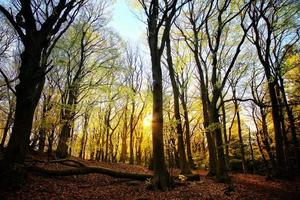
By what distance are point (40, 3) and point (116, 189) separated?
8386 mm

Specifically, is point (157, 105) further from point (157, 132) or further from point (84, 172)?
point (84, 172)

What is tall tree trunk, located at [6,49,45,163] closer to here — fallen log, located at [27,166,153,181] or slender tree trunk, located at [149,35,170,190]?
fallen log, located at [27,166,153,181]

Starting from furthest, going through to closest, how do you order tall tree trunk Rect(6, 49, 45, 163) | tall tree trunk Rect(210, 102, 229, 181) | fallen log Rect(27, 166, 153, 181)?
1. tall tree trunk Rect(210, 102, 229, 181)
2. fallen log Rect(27, 166, 153, 181)
3. tall tree trunk Rect(6, 49, 45, 163)

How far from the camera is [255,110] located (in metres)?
27.7

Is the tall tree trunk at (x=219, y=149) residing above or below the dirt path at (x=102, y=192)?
above

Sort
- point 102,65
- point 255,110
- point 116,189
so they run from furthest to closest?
point 255,110 < point 102,65 < point 116,189

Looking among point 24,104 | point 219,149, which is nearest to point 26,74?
point 24,104

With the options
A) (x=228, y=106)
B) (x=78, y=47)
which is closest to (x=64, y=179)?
(x=78, y=47)

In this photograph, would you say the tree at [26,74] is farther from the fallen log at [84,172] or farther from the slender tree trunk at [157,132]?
the slender tree trunk at [157,132]

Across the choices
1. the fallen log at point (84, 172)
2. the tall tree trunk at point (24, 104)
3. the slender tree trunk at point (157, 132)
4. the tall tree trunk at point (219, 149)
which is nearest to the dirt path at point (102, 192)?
the fallen log at point (84, 172)

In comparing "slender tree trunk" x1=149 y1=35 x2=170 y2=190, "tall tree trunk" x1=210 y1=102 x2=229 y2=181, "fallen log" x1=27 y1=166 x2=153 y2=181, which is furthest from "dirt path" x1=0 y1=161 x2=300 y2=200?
"tall tree trunk" x1=210 y1=102 x2=229 y2=181

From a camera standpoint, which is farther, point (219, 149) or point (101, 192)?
point (219, 149)

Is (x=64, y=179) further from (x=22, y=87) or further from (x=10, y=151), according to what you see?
(x=22, y=87)

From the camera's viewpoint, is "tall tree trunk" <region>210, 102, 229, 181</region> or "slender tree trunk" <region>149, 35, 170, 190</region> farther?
"tall tree trunk" <region>210, 102, 229, 181</region>
